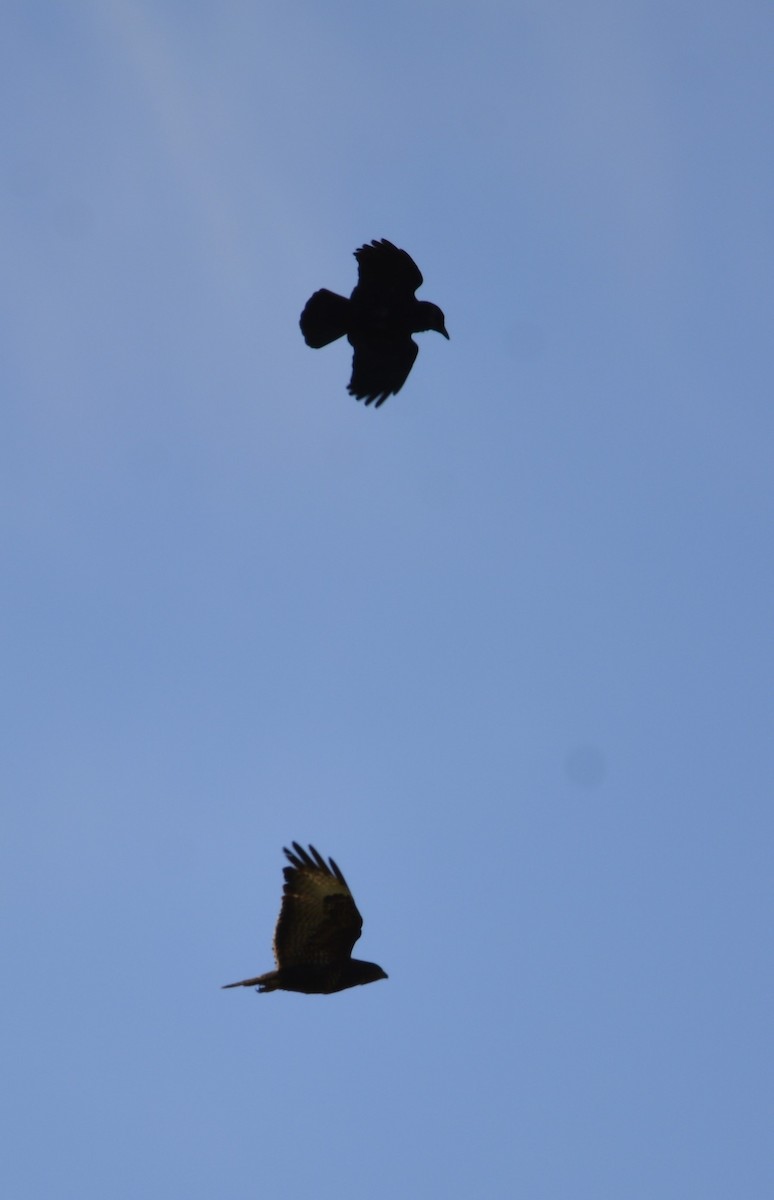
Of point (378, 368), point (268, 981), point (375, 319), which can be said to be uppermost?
point (375, 319)

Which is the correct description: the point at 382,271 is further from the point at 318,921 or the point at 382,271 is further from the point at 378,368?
the point at 318,921

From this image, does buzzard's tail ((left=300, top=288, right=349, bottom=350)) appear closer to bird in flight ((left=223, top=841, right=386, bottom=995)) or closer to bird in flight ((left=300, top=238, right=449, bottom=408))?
bird in flight ((left=300, top=238, right=449, bottom=408))

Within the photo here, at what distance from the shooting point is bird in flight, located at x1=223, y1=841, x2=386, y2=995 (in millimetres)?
12312

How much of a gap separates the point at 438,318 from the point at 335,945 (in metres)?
6.47

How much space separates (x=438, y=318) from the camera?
15.1 metres

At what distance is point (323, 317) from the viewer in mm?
14336

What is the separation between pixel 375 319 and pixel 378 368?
0.49 m

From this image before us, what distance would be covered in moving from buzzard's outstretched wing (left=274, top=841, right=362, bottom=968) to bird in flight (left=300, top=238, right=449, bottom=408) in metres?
4.82

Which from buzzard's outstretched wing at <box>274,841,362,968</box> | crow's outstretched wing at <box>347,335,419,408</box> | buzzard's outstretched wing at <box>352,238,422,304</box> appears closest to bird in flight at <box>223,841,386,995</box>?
buzzard's outstretched wing at <box>274,841,362,968</box>

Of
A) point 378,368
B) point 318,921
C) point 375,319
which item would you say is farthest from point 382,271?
point 318,921

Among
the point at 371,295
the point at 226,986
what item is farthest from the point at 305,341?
the point at 226,986

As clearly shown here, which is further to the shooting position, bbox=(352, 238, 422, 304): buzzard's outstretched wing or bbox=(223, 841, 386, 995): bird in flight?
bbox=(352, 238, 422, 304): buzzard's outstretched wing

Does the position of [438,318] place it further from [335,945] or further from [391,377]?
[335,945]

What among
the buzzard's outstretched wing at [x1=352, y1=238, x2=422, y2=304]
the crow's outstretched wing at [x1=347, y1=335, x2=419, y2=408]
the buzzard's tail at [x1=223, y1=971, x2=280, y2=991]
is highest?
the buzzard's outstretched wing at [x1=352, y1=238, x2=422, y2=304]
